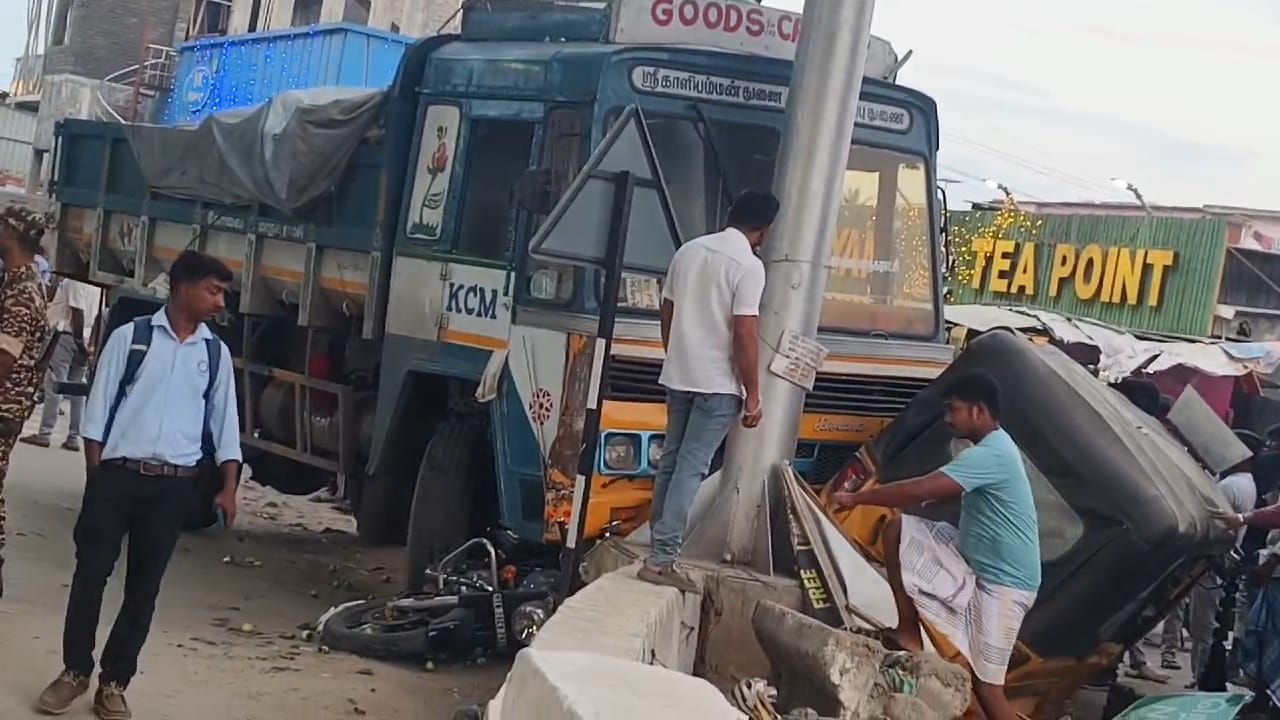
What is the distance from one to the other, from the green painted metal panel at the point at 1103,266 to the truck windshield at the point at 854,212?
12181mm

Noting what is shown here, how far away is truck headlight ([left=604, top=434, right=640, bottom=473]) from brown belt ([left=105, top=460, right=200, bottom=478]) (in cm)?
182

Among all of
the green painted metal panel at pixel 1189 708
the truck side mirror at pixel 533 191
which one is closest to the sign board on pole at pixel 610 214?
the truck side mirror at pixel 533 191

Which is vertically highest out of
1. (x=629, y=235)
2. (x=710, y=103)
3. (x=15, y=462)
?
(x=710, y=103)

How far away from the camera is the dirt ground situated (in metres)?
6.21

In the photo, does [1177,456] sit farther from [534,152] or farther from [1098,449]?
[534,152]

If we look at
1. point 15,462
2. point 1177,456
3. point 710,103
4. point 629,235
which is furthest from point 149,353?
point 15,462

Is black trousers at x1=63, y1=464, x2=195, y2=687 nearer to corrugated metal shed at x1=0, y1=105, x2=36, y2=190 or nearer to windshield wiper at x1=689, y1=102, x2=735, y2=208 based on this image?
windshield wiper at x1=689, y1=102, x2=735, y2=208

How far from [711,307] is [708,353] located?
176 millimetres

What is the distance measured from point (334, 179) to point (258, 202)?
31.7 inches

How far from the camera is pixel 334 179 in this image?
27.4ft

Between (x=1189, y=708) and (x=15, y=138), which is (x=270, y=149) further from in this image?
(x=15, y=138)

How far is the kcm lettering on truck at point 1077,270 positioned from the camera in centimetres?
2061

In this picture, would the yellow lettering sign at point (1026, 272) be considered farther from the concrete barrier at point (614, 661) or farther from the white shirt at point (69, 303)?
the concrete barrier at point (614, 661)

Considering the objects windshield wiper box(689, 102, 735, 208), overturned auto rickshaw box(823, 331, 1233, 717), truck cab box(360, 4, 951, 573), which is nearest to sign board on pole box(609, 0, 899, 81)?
truck cab box(360, 4, 951, 573)
